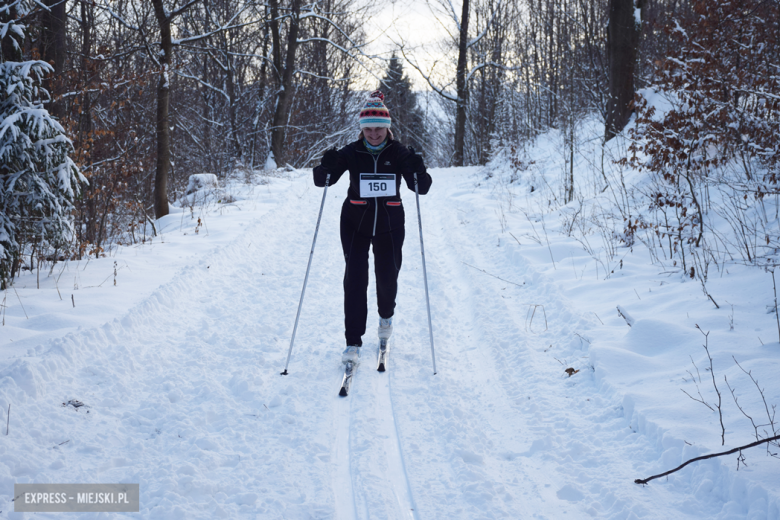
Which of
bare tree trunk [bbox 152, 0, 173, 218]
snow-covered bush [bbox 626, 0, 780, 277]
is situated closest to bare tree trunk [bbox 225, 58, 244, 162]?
Result: bare tree trunk [bbox 152, 0, 173, 218]

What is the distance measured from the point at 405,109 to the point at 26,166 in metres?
35.9

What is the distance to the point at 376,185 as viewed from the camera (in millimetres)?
4012

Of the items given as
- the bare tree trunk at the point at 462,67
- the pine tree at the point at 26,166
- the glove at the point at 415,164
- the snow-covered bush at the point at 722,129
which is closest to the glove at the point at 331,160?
the glove at the point at 415,164

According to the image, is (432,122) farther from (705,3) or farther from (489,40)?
(705,3)

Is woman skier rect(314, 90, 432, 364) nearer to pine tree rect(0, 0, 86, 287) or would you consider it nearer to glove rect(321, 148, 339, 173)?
glove rect(321, 148, 339, 173)

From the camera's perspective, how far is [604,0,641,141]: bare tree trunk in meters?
10.3

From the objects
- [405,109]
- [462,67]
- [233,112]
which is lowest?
[233,112]

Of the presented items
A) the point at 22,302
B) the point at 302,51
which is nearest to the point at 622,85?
the point at 22,302

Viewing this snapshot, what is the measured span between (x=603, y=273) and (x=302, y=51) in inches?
863

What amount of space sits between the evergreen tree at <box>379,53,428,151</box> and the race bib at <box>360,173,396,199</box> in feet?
89.5

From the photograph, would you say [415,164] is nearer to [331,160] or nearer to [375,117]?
[375,117]

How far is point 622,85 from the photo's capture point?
10.6 metres

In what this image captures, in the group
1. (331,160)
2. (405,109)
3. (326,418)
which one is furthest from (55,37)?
(405,109)

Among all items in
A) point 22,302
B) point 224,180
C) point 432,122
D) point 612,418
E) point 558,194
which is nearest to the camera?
point 612,418
